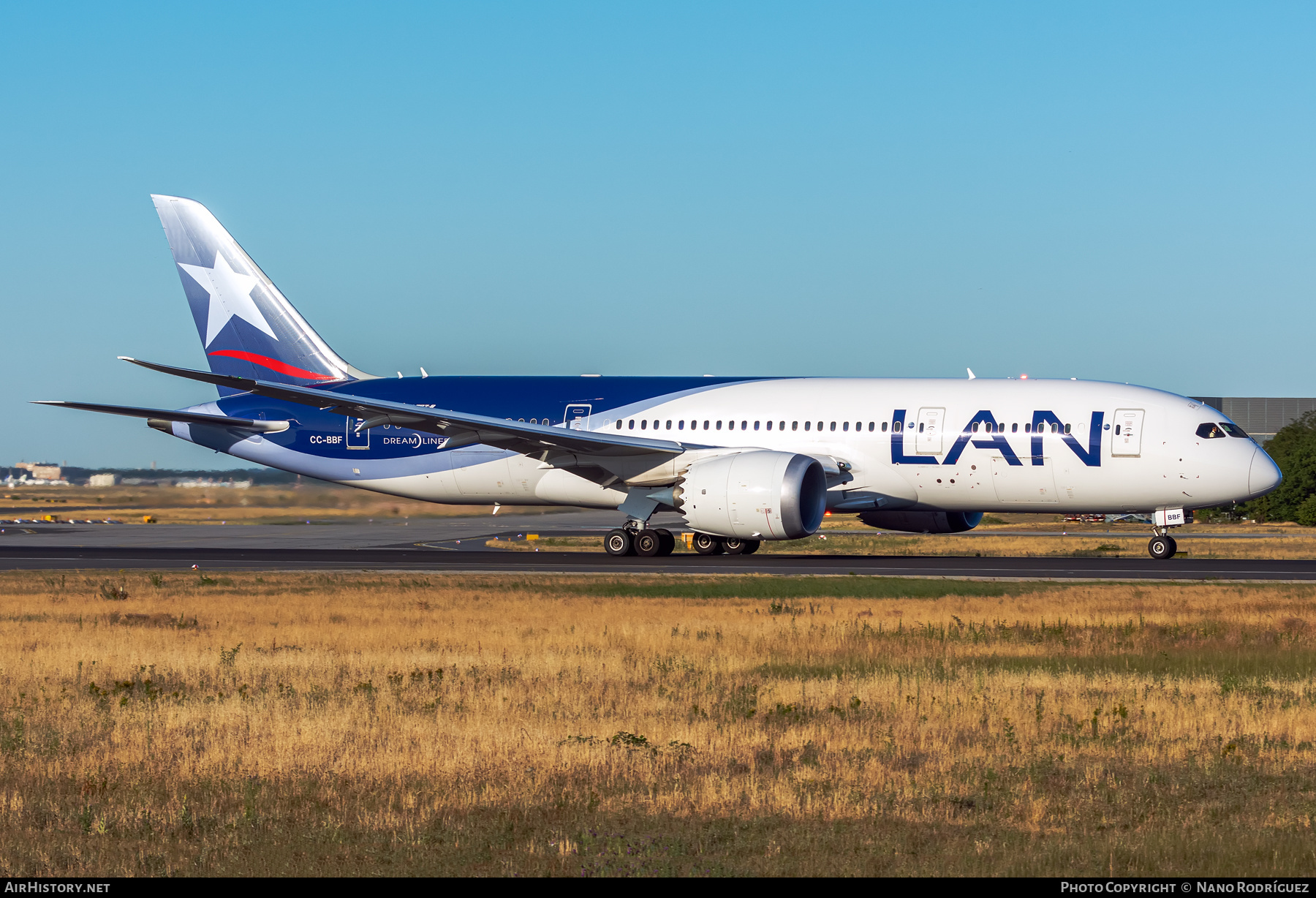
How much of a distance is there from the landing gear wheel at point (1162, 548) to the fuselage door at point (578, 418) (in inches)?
532

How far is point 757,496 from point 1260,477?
10.8 metres

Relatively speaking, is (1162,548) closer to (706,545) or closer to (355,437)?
(706,545)

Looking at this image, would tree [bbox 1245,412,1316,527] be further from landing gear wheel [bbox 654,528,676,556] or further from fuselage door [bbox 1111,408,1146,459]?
landing gear wheel [bbox 654,528,676,556]

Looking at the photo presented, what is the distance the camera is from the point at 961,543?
41.3m

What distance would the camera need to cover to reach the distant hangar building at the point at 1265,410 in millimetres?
91875

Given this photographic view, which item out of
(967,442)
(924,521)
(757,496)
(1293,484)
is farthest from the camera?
(1293,484)

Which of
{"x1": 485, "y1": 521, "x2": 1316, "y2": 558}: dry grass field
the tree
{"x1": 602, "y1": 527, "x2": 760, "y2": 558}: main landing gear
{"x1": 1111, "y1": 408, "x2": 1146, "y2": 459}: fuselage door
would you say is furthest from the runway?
the tree

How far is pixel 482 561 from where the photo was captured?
30.8 m

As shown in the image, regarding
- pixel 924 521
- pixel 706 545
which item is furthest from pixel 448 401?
pixel 924 521

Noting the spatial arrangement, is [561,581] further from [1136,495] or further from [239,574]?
[1136,495]

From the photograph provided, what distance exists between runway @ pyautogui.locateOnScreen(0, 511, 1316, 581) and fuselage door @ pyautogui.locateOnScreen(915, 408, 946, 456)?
2.48 metres

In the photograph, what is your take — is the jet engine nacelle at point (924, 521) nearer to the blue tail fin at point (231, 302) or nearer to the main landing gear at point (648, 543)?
the main landing gear at point (648, 543)

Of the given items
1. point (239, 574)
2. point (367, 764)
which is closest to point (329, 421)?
point (239, 574)

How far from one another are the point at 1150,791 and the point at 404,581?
17517 millimetres
